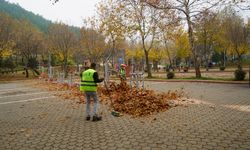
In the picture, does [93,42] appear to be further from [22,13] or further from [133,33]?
[22,13]

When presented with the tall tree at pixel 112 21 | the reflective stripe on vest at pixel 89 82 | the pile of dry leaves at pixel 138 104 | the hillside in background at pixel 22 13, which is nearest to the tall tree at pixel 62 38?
the tall tree at pixel 112 21

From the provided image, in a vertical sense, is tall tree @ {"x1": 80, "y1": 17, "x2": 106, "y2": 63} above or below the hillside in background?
below

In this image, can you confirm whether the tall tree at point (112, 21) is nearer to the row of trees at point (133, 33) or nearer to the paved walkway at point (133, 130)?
the row of trees at point (133, 33)

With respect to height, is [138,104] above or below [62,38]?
below

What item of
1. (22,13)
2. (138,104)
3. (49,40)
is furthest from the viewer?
(22,13)

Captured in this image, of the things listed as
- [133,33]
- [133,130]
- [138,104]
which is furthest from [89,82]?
[133,33]

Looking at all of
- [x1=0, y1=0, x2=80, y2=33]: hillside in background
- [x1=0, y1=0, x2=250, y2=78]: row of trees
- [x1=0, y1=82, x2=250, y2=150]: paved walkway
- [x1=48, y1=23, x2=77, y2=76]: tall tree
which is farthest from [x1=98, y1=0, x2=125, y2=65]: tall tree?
[x1=0, y1=0, x2=80, y2=33]: hillside in background

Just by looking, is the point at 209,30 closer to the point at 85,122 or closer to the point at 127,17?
the point at 127,17

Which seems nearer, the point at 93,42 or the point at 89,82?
the point at 89,82

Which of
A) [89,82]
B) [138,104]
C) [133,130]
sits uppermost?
[89,82]

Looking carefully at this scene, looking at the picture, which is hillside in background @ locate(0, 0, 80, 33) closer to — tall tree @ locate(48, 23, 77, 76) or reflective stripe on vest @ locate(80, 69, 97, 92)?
tall tree @ locate(48, 23, 77, 76)

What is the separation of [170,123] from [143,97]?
4.00 m

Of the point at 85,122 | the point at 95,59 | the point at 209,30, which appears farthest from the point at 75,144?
the point at 209,30

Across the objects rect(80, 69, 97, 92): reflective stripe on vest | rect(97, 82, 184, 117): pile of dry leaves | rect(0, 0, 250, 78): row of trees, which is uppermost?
rect(0, 0, 250, 78): row of trees
